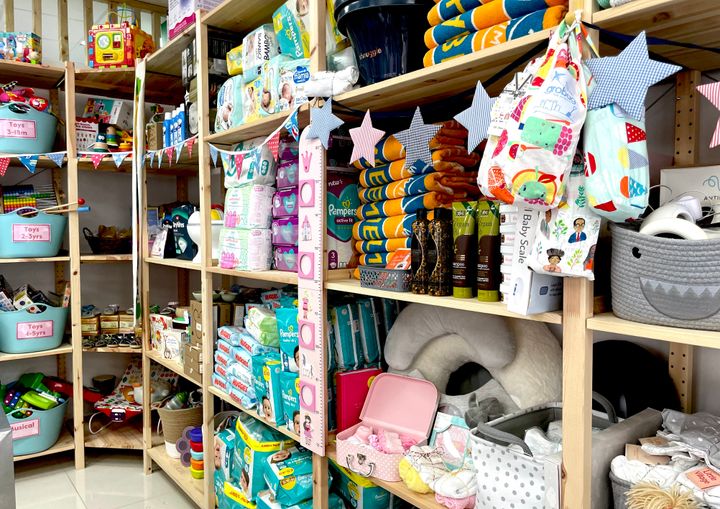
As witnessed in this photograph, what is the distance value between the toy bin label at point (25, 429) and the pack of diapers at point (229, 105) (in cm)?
207

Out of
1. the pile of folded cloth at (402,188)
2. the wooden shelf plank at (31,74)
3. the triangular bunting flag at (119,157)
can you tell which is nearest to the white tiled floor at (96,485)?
the triangular bunting flag at (119,157)

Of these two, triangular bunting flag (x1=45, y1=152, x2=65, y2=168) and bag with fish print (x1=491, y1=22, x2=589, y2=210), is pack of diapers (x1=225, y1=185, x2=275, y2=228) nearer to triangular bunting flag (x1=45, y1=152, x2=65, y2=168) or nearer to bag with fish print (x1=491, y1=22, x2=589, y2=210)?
bag with fish print (x1=491, y1=22, x2=589, y2=210)

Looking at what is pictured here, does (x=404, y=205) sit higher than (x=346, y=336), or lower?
higher

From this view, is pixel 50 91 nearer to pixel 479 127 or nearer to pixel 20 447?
pixel 20 447

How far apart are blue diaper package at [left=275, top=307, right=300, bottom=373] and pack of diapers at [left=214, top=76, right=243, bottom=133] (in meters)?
0.83

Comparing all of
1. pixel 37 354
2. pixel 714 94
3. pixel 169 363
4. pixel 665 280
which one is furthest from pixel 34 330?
pixel 714 94

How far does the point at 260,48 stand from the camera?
220 centimetres

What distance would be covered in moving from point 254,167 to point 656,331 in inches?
63.9

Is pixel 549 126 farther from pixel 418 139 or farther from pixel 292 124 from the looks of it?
pixel 292 124

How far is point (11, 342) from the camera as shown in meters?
3.15

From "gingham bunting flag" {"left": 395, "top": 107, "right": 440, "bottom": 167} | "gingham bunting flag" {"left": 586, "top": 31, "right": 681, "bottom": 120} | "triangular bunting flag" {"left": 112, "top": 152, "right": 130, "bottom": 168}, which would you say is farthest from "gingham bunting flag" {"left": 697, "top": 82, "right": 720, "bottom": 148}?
"triangular bunting flag" {"left": 112, "top": 152, "right": 130, "bottom": 168}

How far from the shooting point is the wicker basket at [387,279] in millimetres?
1555

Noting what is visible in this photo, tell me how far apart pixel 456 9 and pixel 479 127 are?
34cm

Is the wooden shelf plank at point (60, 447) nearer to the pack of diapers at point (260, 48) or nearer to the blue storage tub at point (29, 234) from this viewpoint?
the blue storage tub at point (29, 234)
